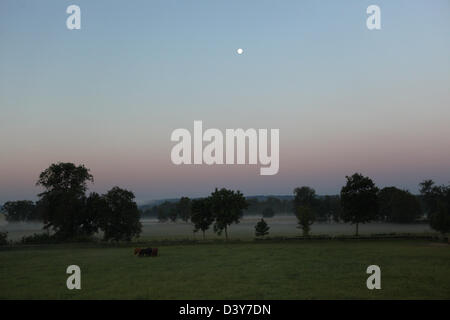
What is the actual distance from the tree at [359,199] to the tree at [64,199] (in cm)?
5197

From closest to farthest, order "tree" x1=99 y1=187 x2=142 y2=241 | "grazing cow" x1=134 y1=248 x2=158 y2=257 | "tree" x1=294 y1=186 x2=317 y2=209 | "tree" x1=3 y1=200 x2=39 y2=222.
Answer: "grazing cow" x1=134 y1=248 x2=158 y2=257 < "tree" x1=99 y1=187 x2=142 y2=241 < "tree" x1=3 y1=200 x2=39 y2=222 < "tree" x1=294 y1=186 x2=317 y2=209

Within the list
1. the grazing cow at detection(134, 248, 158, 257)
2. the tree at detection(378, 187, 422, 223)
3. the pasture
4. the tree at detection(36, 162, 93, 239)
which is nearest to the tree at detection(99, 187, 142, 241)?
the tree at detection(36, 162, 93, 239)

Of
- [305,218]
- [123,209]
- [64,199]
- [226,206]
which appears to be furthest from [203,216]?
[64,199]

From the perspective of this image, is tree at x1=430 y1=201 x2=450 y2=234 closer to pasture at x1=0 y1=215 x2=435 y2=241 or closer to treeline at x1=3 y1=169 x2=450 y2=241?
treeline at x1=3 y1=169 x2=450 y2=241

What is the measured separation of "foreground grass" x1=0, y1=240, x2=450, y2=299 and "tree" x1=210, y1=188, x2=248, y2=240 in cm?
2934

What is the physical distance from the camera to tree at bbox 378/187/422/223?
422ft

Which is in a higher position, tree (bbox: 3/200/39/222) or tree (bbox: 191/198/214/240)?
tree (bbox: 191/198/214/240)

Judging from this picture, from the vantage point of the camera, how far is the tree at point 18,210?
440ft

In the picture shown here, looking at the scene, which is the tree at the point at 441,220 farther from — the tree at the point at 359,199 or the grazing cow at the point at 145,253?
the grazing cow at the point at 145,253

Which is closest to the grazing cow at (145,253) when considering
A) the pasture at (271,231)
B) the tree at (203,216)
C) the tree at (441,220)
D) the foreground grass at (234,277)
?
the foreground grass at (234,277)
